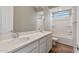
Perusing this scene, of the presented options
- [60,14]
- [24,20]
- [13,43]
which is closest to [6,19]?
[24,20]

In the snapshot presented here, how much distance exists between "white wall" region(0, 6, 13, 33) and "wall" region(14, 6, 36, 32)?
7 centimetres

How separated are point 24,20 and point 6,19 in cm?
26

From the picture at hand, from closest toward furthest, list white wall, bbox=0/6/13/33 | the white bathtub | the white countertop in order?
the white countertop < white wall, bbox=0/6/13/33 < the white bathtub

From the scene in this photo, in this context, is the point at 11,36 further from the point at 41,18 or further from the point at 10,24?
the point at 41,18

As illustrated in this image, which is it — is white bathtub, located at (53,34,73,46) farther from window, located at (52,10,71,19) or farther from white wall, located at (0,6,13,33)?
white wall, located at (0,6,13,33)

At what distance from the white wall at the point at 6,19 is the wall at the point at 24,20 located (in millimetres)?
70

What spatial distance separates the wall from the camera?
1.38 metres

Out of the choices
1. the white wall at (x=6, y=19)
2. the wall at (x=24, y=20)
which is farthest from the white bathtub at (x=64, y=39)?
the white wall at (x=6, y=19)

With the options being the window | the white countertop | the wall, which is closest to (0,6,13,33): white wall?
the wall

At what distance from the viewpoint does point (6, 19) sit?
1.31 meters

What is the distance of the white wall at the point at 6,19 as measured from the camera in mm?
1218

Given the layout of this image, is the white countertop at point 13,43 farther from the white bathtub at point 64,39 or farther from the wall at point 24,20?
the white bathtub at point 64,39

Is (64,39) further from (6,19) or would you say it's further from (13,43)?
(6,19)
